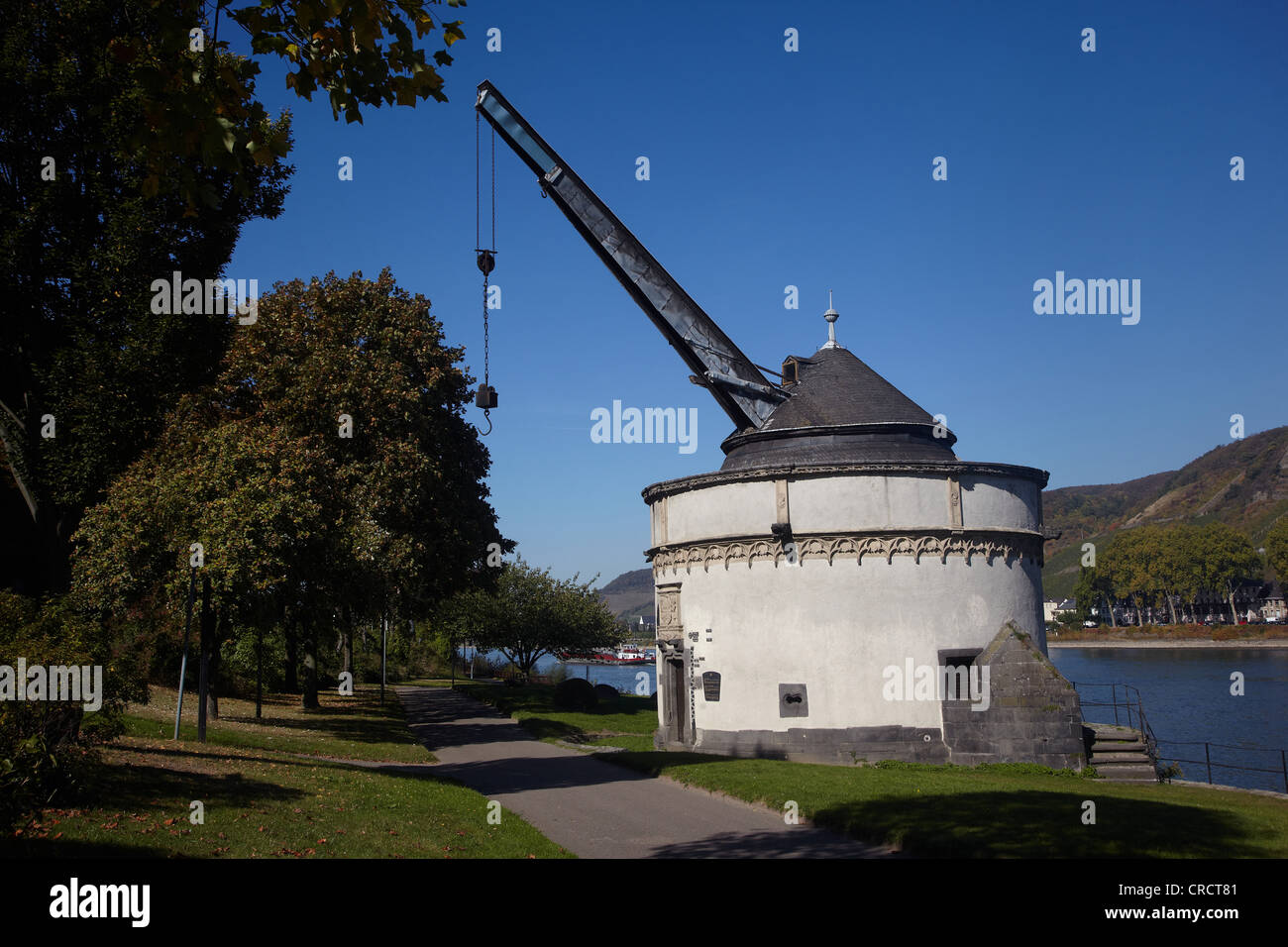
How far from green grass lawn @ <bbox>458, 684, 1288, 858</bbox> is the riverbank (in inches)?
3469

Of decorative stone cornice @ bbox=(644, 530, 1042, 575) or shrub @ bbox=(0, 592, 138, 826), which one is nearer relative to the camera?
shrub @ bbox=(0, 592, 138, 826)

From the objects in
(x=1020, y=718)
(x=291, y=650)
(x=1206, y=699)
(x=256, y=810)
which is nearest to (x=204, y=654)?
(x=256, y=810)

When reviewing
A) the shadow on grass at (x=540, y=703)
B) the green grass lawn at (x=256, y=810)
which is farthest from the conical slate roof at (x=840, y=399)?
the shadow on grass at (x=540, y=703)

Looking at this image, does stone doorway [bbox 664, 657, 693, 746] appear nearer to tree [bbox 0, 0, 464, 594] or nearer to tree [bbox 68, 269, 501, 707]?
tree [bbox 68, 269, 501, 707]

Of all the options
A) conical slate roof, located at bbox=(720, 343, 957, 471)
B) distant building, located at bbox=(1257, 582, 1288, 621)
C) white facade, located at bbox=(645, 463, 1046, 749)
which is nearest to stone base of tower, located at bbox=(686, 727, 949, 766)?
white facade, located at bbox=(645, 463, 1046, 749)

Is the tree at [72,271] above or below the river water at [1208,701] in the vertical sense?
above

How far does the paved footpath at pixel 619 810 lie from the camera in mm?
10828

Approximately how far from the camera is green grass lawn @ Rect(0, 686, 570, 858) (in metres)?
8.68

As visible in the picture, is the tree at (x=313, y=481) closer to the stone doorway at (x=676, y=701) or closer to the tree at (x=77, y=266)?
the tree at (x=77, y=266)

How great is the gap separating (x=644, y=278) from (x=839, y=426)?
709cm

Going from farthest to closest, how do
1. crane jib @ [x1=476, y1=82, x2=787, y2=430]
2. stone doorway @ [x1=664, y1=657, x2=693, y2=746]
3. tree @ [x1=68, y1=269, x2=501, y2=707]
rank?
crane jib @ [x1=476, y1=82, x2=787, y2=430], stone doorway @ [x1=664, y1=657, x2=693, y2=746], tree @ [x1=68, y1=269, x2=501, y2=707]

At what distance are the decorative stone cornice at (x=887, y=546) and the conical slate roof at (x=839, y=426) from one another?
6.31ft

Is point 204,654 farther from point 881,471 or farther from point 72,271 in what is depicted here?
point 881,471
